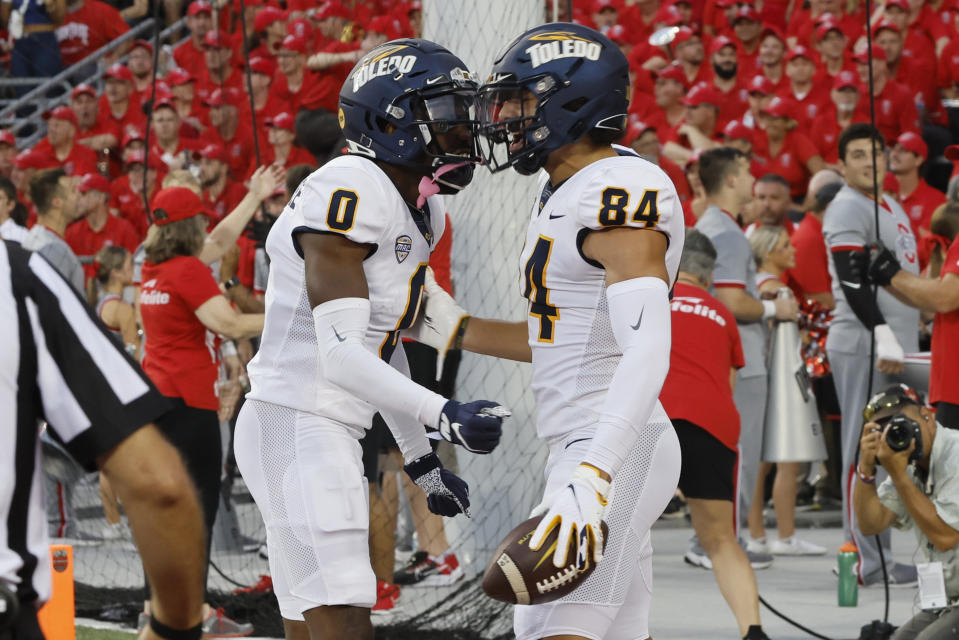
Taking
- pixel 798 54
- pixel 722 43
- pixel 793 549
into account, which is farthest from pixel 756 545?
pixel 722 43

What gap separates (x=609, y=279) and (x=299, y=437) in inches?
37.0

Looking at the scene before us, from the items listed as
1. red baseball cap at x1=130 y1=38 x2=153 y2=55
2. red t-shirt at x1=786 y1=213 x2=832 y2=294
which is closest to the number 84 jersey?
red t-shirt at x1=786 y1=213 x2=832 y2=294

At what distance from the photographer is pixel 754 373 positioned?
24.2 ft

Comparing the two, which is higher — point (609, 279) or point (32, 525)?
point (609, 279)

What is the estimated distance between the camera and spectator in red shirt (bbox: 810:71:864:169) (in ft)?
34.3

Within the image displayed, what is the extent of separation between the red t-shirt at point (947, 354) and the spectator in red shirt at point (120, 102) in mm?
A: 8330

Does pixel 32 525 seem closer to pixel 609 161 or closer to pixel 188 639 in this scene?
pixel 188 639

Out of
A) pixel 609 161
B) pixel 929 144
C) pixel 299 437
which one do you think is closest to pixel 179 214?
pixel 299 437

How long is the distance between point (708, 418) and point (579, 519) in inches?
120

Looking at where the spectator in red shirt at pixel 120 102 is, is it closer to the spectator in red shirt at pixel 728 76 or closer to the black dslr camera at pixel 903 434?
the spectator in red shirt at pixel 728 76

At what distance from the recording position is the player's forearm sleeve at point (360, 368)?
3.17 m

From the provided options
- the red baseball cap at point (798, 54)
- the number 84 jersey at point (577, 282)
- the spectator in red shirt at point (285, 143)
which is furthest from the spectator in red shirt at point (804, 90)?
the number 84 jersey at point (577, 282)

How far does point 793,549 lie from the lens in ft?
25.4

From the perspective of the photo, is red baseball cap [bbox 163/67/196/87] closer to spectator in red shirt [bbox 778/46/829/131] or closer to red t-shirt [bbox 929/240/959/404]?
spectator in red shirt [bbox 778/46/829/131]
